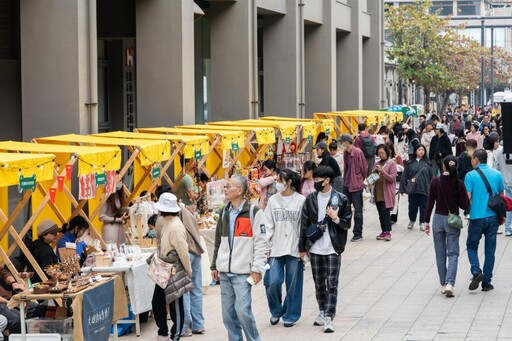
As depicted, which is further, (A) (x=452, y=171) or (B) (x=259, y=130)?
(B) (x=259, y=130)

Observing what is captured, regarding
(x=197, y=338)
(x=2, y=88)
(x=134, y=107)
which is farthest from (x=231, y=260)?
(x=134, y=107)

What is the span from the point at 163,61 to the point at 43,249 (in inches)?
412

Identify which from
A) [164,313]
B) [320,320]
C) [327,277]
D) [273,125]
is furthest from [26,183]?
[273,125]

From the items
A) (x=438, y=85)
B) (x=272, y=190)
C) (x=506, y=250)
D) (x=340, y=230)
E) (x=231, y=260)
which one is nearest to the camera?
(x=231, y=260)

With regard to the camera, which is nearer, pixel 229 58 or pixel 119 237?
pixel 119 237

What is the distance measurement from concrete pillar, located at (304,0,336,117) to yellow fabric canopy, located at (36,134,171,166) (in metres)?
21.0

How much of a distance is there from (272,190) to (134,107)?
1014 cm

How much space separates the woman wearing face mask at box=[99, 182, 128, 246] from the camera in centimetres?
1580

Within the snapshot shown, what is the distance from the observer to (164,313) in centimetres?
1192

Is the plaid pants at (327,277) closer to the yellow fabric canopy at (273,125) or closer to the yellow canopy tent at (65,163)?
the yellow canopy tent at (65,163)

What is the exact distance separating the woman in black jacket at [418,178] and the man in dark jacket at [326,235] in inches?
350

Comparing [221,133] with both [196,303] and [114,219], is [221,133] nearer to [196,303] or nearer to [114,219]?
[114,219]

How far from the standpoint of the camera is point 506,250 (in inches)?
754

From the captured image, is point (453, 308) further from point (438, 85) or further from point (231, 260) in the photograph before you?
point (438, 85)
